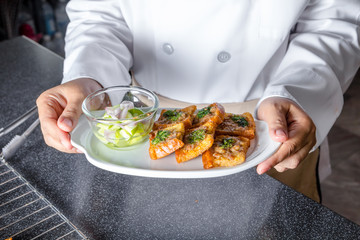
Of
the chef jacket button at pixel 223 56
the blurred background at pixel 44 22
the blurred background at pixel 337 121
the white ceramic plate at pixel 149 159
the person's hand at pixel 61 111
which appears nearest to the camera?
the white ceramic plate at pixel 149 159

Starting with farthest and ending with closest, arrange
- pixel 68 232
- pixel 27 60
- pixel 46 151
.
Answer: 1. pixel 27 60
2. pixel 46 151
3. pixel 68 232

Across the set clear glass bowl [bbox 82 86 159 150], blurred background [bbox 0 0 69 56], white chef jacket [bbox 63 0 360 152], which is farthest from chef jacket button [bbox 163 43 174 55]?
blurred background [bbox 0 0 69 56]

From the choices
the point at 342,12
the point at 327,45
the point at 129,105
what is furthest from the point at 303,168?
the point at 129,105

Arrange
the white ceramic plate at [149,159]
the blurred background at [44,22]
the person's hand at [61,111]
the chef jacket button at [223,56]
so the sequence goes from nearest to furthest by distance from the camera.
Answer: the white ceramic plate at [149,159] → the person's hand at [61,111] → the chef jacket button at [223,56] → the blurred background at [44,22]

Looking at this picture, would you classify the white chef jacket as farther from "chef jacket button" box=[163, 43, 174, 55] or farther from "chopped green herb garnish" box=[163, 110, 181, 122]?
"chopped green herb garnish" box=[163, 110, 181, 122]

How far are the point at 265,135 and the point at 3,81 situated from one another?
1052 millimetres

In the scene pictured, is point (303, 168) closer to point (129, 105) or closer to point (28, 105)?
point (129, 105)

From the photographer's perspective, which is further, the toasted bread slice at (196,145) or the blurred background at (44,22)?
the blurred background at (44,22)

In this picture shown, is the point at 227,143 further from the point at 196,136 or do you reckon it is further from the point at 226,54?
the point at 226,54

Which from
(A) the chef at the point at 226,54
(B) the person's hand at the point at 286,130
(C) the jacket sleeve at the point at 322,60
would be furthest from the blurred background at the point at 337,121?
(B) the person's hand at the point at 286,130

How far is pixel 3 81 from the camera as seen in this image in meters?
1.41

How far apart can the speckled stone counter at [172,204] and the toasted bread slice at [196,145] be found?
4.6 inches

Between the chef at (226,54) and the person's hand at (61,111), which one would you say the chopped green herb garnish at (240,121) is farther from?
the person's hand at (61,111)

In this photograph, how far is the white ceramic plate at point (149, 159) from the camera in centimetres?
75
